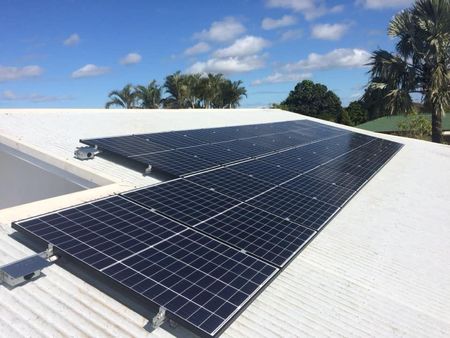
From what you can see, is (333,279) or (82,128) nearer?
(333,279)

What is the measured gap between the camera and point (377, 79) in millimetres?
28469

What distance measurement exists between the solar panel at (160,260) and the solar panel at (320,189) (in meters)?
5.00

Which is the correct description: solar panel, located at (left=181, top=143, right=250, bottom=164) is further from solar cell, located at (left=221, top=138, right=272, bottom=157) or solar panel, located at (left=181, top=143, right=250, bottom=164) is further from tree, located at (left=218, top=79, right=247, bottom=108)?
tree, located at (left=218, top=79, right=247, bottom=108)

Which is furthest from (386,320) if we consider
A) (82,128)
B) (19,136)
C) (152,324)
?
(82,128)

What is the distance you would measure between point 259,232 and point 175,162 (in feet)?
14.8

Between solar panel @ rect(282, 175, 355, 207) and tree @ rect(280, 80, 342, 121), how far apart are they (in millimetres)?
87298

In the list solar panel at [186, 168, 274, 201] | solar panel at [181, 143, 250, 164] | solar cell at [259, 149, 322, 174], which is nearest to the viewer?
solar panel at [186, 168, 274, 201]

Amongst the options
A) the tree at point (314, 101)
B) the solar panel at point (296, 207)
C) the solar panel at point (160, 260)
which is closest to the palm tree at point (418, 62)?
the solar panel at point (296, 207)

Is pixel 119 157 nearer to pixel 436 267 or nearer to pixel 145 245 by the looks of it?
pixel 145 245

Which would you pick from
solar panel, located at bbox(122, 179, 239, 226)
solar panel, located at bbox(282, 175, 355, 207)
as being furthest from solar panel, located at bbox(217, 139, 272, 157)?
solar panel, located at bbox(122, 179, 239, 226)

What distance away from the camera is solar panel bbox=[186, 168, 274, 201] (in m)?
9.77

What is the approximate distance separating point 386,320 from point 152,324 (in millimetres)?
3995

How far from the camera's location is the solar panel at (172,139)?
45.6 ft

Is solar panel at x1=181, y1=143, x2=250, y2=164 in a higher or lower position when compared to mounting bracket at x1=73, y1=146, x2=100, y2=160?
lower
